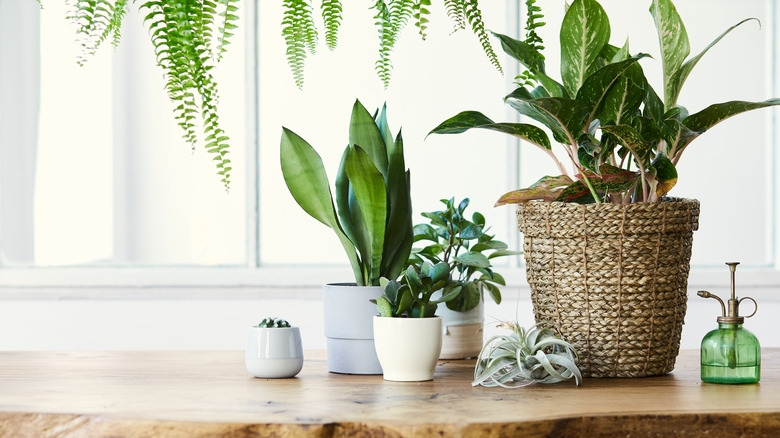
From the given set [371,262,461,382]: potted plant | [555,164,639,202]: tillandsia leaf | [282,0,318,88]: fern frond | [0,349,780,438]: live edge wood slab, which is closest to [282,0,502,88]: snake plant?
[282,0,318,88]: fern frond

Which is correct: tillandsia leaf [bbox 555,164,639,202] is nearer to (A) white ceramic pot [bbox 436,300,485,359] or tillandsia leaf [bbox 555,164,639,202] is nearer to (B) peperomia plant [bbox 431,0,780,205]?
(B) peperomia plant [bbox 431,0,780,205]

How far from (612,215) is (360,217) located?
0.38 metres

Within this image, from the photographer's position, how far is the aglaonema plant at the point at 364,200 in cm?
113

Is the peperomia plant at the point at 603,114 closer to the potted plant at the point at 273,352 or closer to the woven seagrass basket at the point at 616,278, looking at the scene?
the woven seagrass basket at the point at 616,278

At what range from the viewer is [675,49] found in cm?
109

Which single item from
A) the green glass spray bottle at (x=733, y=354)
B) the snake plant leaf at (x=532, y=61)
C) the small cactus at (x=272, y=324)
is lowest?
the green glass spray bottle at (x=733, y=354)

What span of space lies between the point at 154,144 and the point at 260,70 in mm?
518

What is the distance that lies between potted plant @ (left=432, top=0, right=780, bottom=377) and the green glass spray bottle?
0.06 meters

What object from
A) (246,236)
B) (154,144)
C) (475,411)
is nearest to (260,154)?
(246,236)

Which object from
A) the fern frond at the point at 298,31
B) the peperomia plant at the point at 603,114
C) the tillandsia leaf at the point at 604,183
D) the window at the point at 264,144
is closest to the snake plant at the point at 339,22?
the fern frond at the point at 298,31

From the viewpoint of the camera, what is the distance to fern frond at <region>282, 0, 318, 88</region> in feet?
3.01

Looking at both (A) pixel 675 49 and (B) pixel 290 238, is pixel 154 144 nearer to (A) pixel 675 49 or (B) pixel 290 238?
(B) pixel 290 238

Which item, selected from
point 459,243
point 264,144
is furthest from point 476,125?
point 264,144

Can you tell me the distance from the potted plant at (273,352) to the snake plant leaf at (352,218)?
17 centimetres
